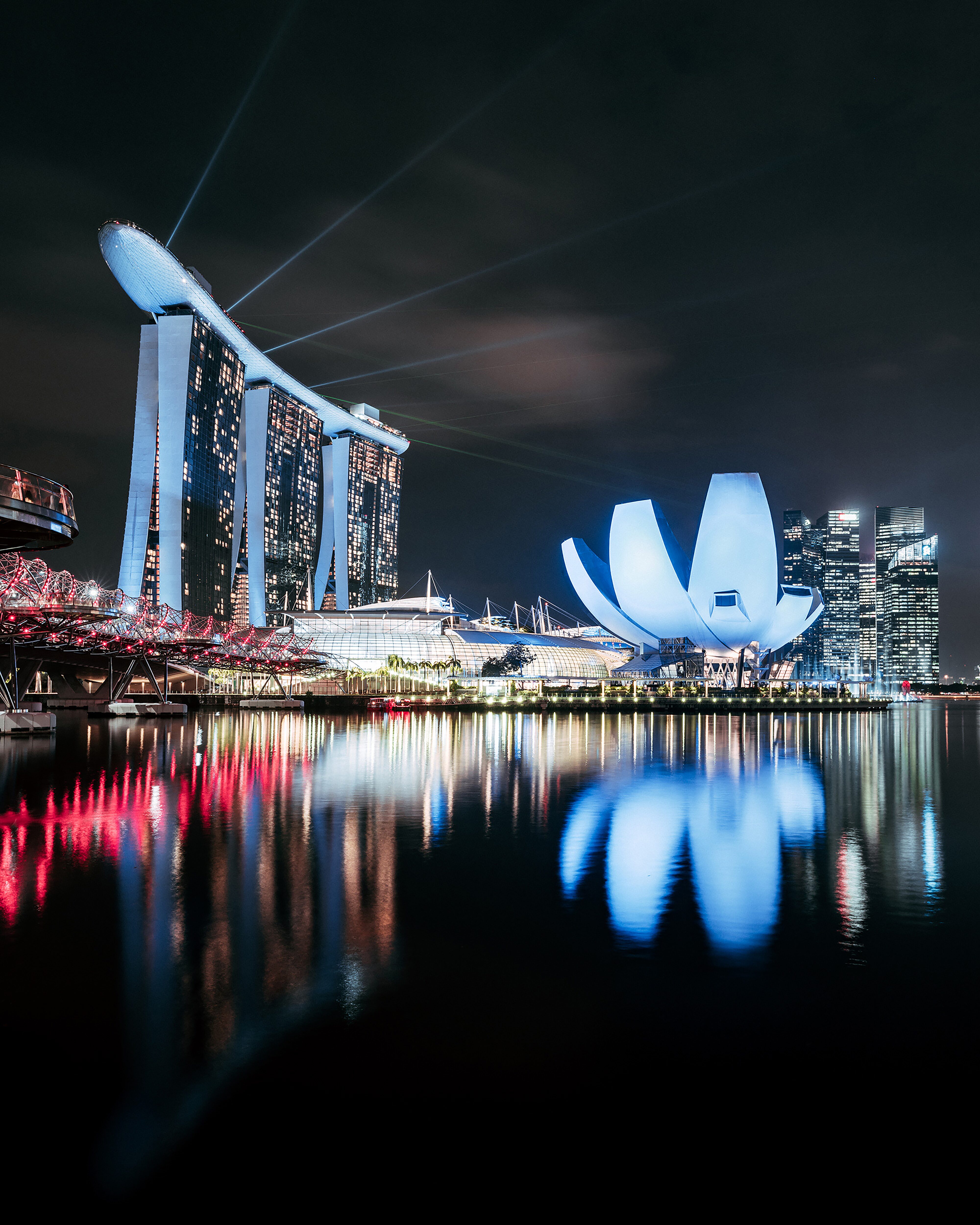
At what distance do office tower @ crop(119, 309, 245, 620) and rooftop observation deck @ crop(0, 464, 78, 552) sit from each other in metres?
57.8

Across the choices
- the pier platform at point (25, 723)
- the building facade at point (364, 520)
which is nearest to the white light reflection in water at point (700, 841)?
the pier platform at point (25, 723)

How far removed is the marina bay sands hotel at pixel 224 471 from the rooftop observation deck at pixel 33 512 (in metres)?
58.9

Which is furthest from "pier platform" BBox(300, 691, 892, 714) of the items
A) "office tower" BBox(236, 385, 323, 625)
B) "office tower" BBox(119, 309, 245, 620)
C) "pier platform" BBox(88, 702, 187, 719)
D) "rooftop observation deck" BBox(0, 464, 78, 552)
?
"office tower" BBox(236, 385, 323, 625)

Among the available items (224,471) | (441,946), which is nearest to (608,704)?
(441,946)

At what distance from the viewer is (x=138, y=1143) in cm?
283

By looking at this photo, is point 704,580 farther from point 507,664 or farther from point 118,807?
point 118,807

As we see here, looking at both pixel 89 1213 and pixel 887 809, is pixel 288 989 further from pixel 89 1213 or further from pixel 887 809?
pixel 887 809

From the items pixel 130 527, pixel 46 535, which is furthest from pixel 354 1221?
pixel 130 527

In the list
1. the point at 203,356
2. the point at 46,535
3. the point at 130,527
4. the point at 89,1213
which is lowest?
the point at 89,1213

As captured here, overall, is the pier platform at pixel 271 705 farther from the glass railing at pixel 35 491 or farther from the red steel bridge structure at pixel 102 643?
the glass railing at pixel 35 491

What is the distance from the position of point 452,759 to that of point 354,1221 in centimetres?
1421

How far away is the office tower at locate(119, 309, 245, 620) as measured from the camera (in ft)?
228

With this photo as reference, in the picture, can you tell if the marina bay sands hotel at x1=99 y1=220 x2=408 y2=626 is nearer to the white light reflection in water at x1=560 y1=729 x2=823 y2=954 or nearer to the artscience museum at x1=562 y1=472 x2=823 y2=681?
the artscience museum at x1=562 y1=472 x2=823 y2=681

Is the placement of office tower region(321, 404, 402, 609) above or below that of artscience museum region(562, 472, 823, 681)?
above
